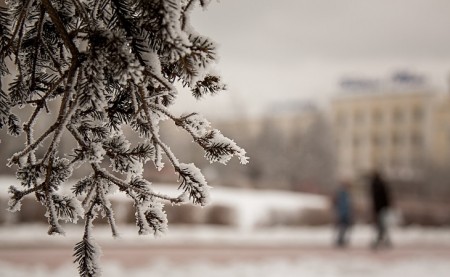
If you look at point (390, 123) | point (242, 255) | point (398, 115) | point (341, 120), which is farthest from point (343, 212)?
point (341, 120)

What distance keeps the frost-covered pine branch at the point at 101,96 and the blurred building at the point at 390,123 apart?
8184cm

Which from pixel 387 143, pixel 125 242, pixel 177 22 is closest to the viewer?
pixel 177 22

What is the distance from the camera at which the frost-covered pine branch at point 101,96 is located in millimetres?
1983

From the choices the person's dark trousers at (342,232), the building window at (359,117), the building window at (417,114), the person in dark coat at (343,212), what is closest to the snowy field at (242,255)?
the person's dark trousers at (342,232)

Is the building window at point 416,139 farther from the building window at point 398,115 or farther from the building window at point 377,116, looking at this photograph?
the building window at point 377,116

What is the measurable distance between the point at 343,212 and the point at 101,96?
1621 centimetres

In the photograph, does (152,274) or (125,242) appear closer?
(152,274)

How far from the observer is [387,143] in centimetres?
9088

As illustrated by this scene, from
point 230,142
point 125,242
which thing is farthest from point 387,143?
point 230,142

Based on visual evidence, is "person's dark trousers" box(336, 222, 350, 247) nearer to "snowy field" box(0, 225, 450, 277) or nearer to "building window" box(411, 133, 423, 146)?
"snowy field" box(0, 225, 450, 277)

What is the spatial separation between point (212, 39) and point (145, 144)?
49 centimetres

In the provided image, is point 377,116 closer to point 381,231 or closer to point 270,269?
point 381,231

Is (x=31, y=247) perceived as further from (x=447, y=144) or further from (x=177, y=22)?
(x=447, y=144)

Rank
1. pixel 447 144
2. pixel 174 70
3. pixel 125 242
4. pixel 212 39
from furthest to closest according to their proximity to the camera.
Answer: pixel 447 144, pixel 125 242, pixel 174 70, pixel 212 39
